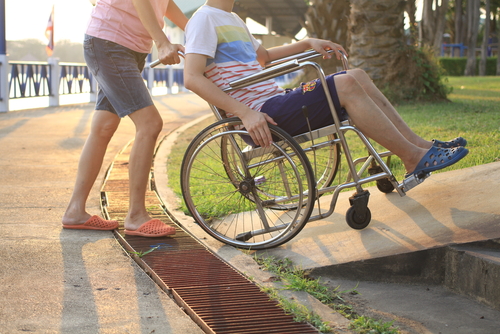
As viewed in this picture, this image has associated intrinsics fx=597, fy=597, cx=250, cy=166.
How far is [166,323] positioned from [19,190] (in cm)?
260

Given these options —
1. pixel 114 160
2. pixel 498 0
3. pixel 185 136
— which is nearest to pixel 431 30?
pixel 498 0

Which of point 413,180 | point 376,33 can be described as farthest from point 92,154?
point 376,33

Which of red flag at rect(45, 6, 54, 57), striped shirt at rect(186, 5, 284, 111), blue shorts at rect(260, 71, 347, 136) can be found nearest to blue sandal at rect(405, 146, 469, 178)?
blue shorts at rect(260, 71, 347, 136)

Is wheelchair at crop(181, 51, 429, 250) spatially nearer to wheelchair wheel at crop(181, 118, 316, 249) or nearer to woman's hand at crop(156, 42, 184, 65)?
wheelchair wheel at crop(181, 118, 316, 249)

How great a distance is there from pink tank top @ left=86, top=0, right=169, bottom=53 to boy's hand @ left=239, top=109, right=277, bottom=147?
3.07 feet

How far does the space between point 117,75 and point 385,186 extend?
1.71 metres

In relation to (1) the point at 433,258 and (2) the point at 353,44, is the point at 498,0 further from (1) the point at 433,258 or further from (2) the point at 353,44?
(1) the point at 433,258

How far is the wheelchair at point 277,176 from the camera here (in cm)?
296

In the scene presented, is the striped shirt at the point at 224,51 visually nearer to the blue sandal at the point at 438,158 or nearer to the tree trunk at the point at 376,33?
the blue sandal at the point at 438,158

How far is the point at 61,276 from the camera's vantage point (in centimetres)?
268

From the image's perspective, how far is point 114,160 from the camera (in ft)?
19.3

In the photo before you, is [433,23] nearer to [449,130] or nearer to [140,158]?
[449,130]

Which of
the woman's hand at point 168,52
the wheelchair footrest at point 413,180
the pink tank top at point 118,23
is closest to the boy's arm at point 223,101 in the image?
the woman's hand at point 168,52

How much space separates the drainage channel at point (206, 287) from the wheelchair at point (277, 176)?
227mm
